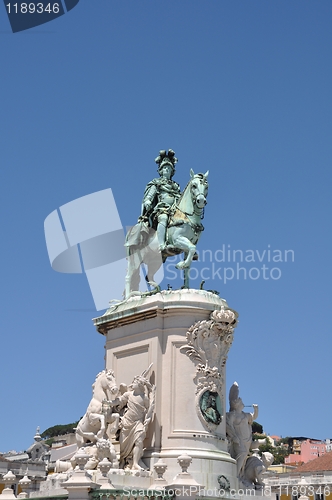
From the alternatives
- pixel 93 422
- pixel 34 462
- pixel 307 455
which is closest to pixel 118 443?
pixel 93 422

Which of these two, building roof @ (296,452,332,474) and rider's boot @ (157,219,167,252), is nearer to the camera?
rider's boot @ (157,219,167,252)

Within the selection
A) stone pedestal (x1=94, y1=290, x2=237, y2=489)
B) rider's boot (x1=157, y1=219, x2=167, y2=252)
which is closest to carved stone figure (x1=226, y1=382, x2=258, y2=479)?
stone pedestal (x1=94, y1=290, x2=237, y2=489)

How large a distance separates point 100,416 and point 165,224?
5.56 metres

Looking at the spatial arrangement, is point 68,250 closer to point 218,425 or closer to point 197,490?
point 218,425

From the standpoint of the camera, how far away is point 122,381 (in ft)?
64.2

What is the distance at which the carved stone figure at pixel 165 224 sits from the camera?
20.1 metres

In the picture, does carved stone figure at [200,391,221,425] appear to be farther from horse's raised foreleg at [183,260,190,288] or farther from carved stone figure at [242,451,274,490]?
horse's raised foreleg at [183,260,190,288]

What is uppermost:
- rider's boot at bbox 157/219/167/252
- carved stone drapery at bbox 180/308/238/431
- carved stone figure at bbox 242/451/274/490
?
rider's boot at bbox 157/219/167/252

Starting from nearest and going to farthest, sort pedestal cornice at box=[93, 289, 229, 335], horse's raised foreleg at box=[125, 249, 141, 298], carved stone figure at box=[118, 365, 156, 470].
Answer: carved stone figure at box=[118, 365, 156, 470] < pedestal cornice at box=[93, 289, 229, 335] < horse's raised foreleg at box=[125, 249, 141, 298]

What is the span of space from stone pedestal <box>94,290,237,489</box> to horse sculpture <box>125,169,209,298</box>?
1.05 m

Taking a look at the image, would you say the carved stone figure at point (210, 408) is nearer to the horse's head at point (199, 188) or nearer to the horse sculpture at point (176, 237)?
the horse sculpture at point (176, 237)

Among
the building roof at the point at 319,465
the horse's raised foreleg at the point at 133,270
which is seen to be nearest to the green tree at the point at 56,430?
the building roof at the point at 319,465

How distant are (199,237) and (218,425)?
5.17 metres

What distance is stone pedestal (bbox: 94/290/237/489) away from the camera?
17.8 m
